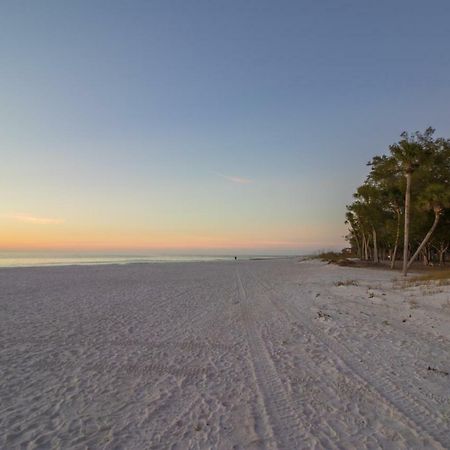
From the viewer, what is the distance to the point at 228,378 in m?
6.18

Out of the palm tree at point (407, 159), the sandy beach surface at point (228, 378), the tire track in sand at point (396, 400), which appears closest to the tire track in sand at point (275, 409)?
the sandy beach surface at point (228, 378)

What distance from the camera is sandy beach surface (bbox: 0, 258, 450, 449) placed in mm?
4328

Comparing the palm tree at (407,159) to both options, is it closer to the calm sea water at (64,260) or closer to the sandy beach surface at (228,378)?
the sandy beach surface at (228,378)

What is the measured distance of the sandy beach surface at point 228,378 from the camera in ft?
14.2

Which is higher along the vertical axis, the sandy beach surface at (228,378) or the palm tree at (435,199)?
the palm tree at (435,199)

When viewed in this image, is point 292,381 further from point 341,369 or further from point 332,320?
point 332,320

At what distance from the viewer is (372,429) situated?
4.44m

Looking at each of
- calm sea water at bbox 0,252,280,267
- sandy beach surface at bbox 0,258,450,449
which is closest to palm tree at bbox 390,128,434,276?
sandy beach surface at bbox 0,258,450,449

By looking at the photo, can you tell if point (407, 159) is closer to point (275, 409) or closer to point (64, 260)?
point (275, 409)

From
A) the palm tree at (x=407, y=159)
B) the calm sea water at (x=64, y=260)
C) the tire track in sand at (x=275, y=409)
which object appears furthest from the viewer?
the calm sea water at (x=64, y=260)

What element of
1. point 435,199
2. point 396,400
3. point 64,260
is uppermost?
point 435,199

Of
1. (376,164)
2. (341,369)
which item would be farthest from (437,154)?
(341,369)

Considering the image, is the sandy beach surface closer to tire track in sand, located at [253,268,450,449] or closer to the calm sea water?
tire track in sand, located at [253,268,450,449]

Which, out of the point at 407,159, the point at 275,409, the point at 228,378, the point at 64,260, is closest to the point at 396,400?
the point at 275,409
